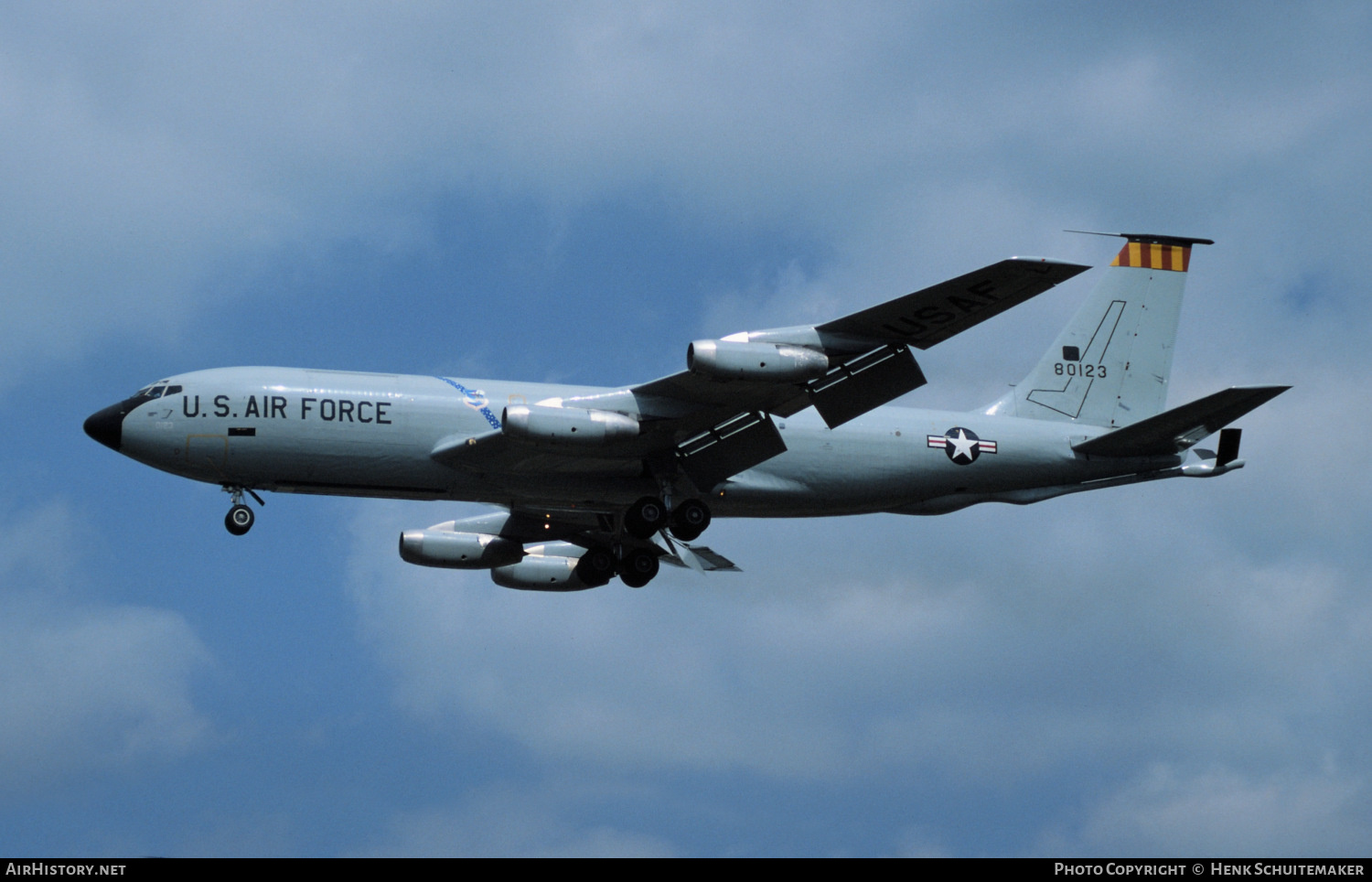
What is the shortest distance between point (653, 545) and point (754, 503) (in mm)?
5461

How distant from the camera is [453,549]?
4656 centimetres

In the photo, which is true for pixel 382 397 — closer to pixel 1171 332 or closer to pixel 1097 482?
pixel 1097 482

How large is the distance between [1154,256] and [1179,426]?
27.8 feet

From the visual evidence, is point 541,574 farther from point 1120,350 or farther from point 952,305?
point 952,305

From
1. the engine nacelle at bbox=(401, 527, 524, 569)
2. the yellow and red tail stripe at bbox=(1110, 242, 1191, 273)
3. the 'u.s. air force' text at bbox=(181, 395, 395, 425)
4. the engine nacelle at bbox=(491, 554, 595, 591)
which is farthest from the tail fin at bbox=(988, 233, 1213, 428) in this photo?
the 'u.s. air force' text at bbox=(181, 395, 395, 425)

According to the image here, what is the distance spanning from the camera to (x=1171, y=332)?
46781 mm

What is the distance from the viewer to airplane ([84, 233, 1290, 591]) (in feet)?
116

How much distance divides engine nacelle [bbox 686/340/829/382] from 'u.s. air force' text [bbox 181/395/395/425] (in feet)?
28.1

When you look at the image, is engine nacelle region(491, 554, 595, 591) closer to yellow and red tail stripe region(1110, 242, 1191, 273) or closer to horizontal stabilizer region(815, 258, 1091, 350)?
horizontal stabilizer region(815, 258, 1091, 350)

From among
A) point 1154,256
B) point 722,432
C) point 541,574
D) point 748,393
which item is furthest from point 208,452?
point 1154,256
